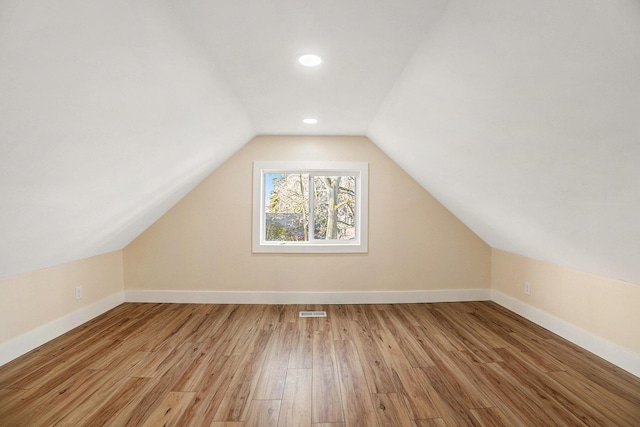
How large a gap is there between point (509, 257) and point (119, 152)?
4.14 m

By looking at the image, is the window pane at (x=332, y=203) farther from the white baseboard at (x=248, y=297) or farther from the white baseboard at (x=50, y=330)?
the white baseboard at (x=50, y=330)

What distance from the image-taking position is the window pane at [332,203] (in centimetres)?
446

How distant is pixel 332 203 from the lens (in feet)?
14.7

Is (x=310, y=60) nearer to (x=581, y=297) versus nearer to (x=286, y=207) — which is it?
(x=286, y=207)

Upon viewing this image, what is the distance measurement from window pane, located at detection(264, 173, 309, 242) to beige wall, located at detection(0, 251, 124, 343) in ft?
6.37

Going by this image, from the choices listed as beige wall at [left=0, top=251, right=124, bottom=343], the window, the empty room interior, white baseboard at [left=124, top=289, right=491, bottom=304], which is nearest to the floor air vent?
the empty room interior

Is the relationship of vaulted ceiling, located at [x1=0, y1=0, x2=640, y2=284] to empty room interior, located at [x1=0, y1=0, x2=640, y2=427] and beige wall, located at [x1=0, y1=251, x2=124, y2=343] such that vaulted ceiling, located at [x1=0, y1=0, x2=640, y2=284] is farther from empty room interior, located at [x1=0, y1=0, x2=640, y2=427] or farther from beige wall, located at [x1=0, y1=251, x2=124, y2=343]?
beige wall, located at [x1=0, y1=251, x2=124, y2=343]

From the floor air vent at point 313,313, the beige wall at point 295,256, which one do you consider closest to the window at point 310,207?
the beige wall at point 295,256

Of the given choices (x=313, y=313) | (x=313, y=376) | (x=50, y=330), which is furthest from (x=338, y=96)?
(x=50, y=330)

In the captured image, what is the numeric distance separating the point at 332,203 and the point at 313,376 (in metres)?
2.40

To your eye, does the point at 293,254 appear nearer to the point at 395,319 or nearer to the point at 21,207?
the point at 395,319

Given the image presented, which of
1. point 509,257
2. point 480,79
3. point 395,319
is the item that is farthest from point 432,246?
point 480,79

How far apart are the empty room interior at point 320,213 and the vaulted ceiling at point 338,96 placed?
1 cm

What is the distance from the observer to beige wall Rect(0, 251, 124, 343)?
2.70 metres
